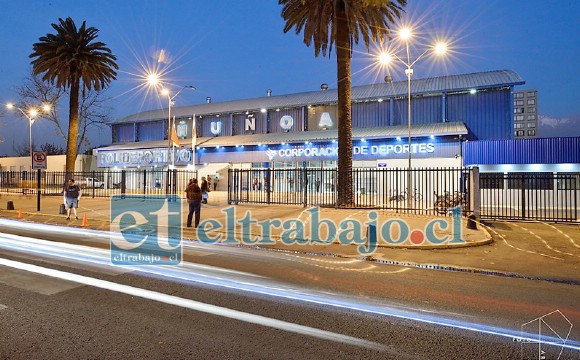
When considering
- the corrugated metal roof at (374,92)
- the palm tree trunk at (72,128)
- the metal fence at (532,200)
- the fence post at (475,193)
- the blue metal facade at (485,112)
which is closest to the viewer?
the fence post at (475,193)

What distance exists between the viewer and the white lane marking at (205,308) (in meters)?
4.57

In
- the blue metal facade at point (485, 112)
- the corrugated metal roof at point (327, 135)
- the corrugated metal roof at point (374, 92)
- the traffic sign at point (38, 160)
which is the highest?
the corrugated metal roof at point (374, 92)

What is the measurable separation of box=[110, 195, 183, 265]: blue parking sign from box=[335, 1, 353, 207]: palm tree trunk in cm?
819

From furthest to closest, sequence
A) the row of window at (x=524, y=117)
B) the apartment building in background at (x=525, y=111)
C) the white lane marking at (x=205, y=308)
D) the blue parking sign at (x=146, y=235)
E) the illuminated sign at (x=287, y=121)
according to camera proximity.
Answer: the row of window at (x=524, y=117) < the apartment building in background at (x=525, y=111) < the illuminated sign at (x=287, y=121) < the blue parking sign at (x=146, y=235) < the white lane marking at (x=205, y=308)

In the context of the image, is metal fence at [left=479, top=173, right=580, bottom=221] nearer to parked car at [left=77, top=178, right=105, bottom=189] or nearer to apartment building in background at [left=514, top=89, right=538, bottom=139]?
parked car at [left=77, top=178, right=105, bottom=189]

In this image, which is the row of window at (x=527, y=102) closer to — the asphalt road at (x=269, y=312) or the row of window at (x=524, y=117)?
the row of window at (x=524, y=117)

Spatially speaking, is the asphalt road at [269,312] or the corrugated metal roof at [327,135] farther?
the corrugated metal roof at [327,135]

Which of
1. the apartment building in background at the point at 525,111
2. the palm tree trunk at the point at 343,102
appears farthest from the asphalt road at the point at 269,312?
the apartment building in background at the point at 525,111

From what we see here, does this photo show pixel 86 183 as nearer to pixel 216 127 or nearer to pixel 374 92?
pixel 216 127

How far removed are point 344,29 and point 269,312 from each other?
707 inches

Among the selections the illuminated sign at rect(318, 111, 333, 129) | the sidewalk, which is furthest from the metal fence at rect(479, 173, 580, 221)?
the illuminated sign at rect(318, 111, 333, 129)

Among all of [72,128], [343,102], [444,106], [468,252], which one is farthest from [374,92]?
[468,252]

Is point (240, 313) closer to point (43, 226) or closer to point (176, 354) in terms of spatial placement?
point (176, 354)

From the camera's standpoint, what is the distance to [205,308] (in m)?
5.61
